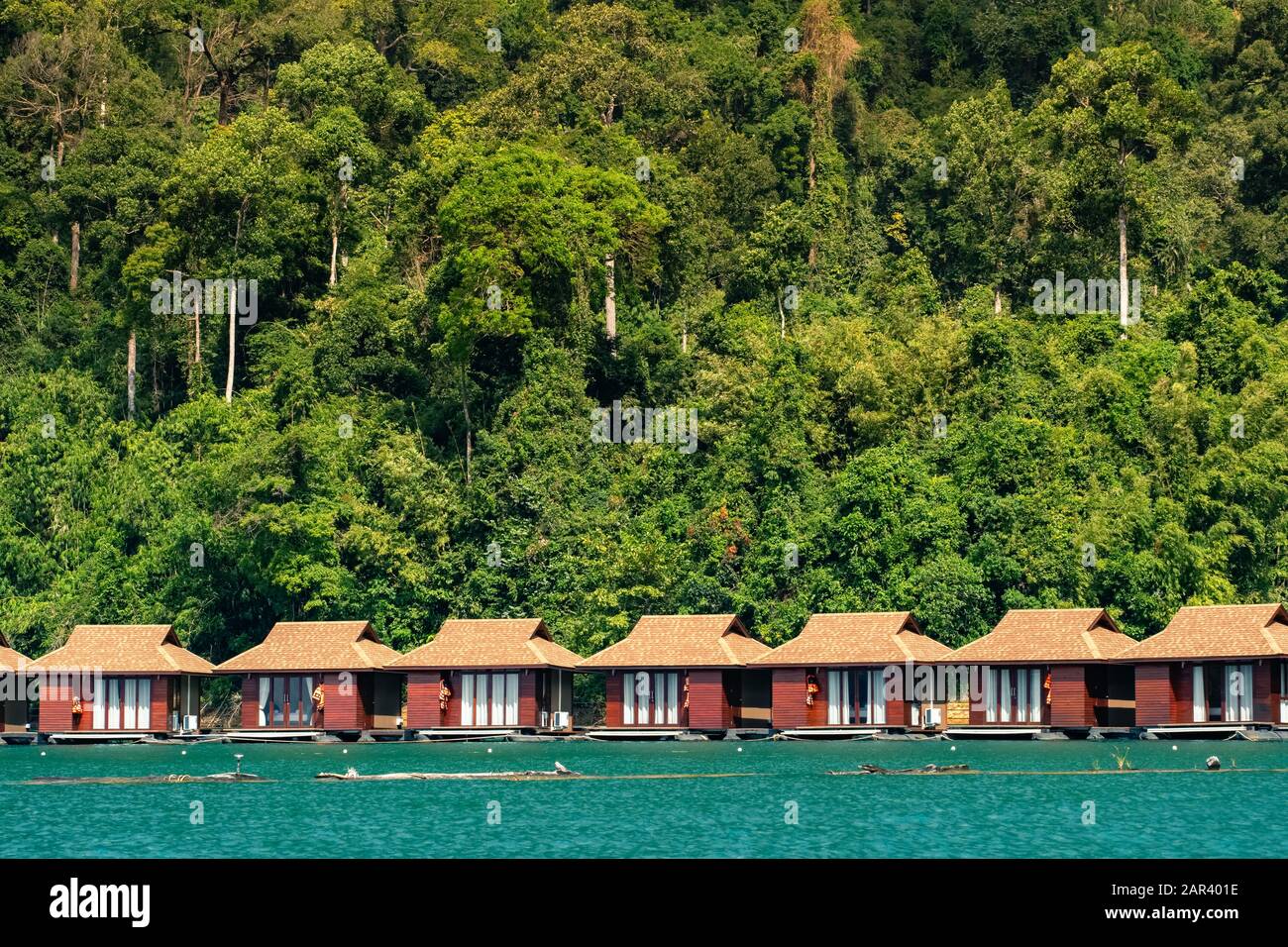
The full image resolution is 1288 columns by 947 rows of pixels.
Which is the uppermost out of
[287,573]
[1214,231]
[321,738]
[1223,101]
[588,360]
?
[1223,101]

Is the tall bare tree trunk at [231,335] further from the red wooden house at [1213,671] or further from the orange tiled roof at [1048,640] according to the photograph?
the red wooden house at [1213,671]

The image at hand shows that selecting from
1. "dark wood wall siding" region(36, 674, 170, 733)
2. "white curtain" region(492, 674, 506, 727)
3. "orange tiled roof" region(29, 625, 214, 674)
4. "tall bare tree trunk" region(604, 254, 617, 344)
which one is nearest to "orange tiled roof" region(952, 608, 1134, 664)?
"white curtain" region(492, 674, 506, 727)

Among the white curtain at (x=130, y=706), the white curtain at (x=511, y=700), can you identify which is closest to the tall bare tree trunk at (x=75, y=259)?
the white curtain at (x=130, y=706)

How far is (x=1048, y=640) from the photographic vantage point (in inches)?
2484

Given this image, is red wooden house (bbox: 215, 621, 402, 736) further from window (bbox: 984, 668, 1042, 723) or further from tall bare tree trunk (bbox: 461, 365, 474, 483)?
window (bbox: 984, 668, 1042, 723)

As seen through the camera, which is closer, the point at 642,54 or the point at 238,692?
the point at 238,692

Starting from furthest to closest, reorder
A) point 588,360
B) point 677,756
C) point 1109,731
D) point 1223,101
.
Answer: point 1223,101, point 588,360, point 1109,731, point 677,756

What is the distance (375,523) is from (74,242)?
29057 millimetres

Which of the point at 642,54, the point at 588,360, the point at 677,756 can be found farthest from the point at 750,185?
the point at 677,756

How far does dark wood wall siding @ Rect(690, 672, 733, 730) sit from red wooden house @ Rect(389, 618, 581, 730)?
14.6 feet

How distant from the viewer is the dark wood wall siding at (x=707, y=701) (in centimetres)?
6669
